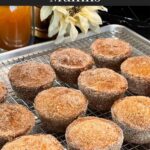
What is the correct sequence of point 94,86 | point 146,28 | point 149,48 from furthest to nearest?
point 146,28 → point 149,48 → point 94,86

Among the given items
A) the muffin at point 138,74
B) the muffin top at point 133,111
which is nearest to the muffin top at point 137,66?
Result: the muffin at point 138,74

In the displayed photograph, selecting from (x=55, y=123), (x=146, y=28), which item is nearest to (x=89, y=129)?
(x=55, y=123)

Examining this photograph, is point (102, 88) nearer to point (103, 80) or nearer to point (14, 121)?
point (103, 80)

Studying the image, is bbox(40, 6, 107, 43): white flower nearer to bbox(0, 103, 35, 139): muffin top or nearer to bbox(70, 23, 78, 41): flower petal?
bbox(70, 23, 78, 41): flower petal

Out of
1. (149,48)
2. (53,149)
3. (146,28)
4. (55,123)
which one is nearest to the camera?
(53,149)

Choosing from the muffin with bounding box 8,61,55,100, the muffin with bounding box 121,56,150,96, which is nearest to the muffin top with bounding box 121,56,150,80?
the muffin with bounding box 121,56,150,96

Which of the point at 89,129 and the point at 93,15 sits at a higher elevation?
the point at 93,15

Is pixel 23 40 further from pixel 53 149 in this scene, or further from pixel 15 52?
pixel 53 149
